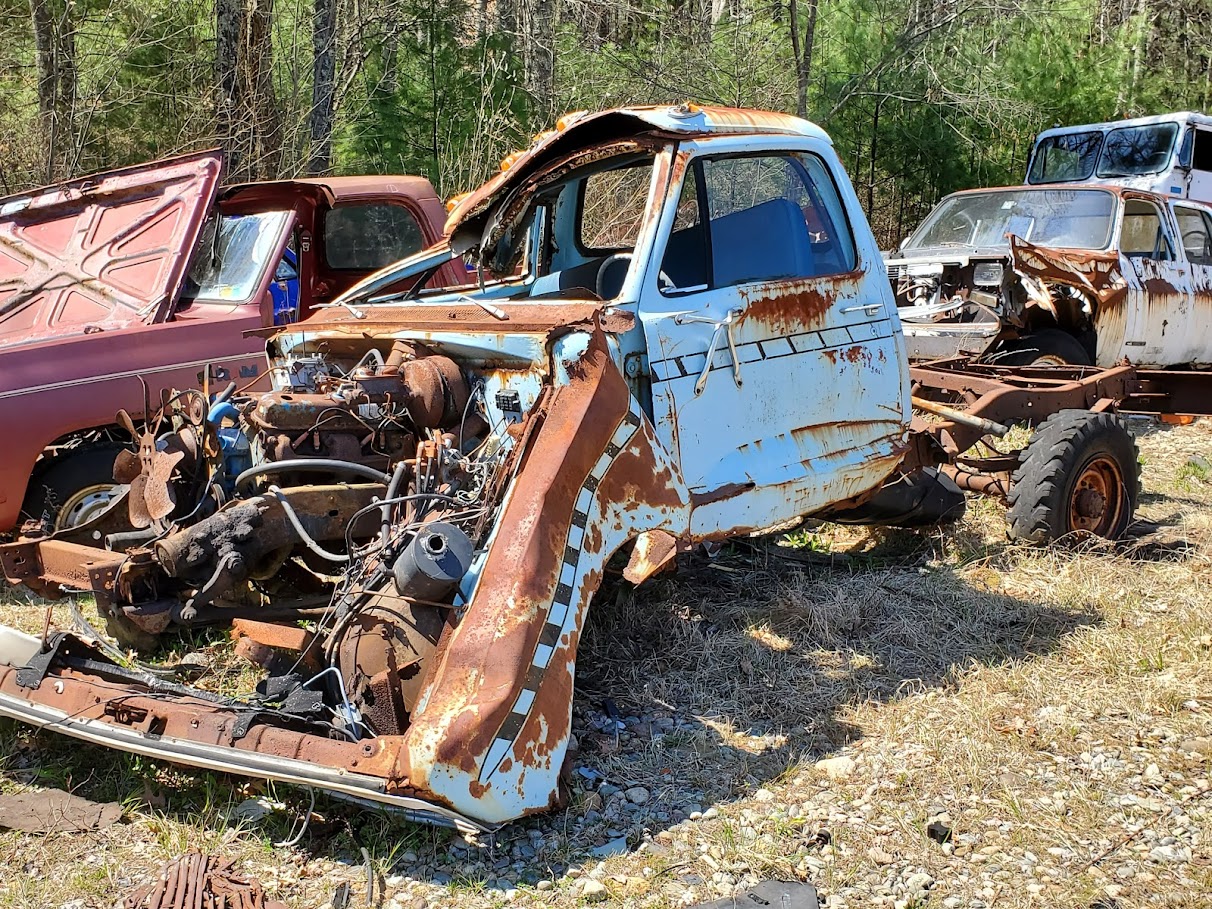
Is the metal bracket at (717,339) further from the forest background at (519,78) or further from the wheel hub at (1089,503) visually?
the forest background at (519,78)

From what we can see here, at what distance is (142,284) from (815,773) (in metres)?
4.59

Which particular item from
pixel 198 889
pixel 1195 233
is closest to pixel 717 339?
pixel 198 889

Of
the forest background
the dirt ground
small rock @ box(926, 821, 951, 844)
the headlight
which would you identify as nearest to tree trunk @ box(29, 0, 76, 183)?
the forest background

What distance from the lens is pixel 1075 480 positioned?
5.55 metres

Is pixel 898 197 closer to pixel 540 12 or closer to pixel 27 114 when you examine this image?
pixel 540 12

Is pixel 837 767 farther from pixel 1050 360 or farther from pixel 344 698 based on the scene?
pixel 1050 360

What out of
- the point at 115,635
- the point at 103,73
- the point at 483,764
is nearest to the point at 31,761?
the point at 115,635

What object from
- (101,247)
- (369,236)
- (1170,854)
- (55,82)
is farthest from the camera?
(55,82)

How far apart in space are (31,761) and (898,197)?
14.6 metres

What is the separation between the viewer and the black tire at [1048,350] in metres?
8.55

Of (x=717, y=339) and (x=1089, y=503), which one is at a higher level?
(x=717, y=339)

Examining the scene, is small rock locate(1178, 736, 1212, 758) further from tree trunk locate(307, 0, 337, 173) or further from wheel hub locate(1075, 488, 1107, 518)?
tree trunk locate(307, 0, 337, 173)

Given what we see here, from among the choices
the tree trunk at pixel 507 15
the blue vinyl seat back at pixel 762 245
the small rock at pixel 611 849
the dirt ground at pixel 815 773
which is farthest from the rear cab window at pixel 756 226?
the tree trunk at pixel 507 15

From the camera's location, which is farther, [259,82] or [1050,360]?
[259,82]
